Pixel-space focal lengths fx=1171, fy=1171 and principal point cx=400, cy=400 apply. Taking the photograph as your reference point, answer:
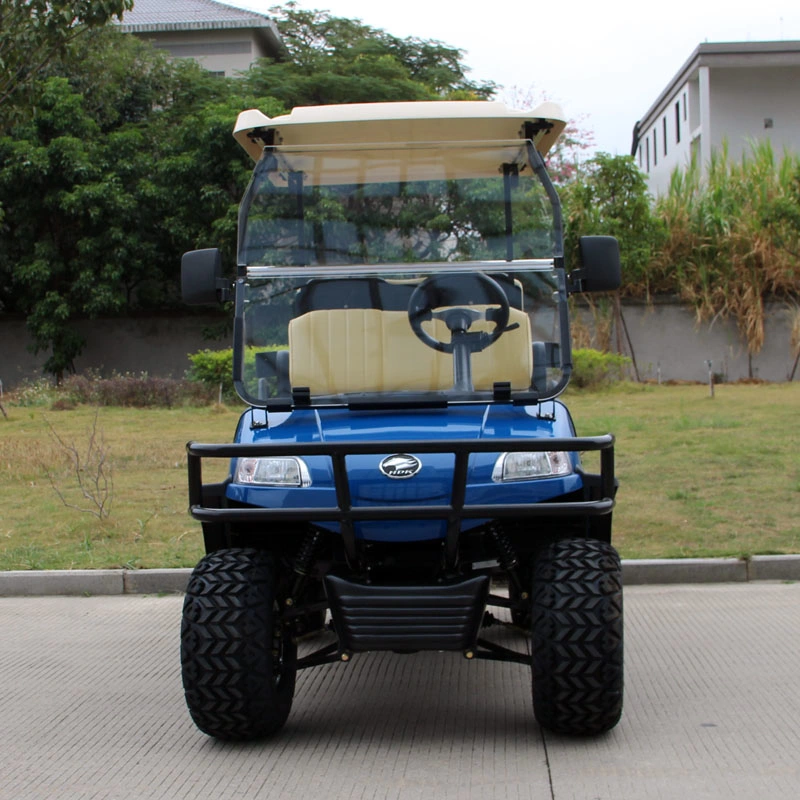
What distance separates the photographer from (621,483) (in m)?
9.91

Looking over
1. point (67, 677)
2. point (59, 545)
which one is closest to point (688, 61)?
point (59, 545)

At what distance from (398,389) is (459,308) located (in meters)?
0.45

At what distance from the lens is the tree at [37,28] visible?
11258 millimetres

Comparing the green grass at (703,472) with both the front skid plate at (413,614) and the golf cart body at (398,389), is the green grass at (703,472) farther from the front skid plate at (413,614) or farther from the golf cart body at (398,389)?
the front skid plate at (413,614)

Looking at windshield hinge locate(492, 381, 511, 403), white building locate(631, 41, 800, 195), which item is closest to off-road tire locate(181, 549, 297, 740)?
windshield hinge locate(492, 381, 511, 403)

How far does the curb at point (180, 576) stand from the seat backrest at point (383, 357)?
269 centimetres

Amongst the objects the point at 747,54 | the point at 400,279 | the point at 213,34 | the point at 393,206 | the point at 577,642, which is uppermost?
the point at 213,34

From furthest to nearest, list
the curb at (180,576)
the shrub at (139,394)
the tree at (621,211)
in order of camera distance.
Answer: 1. the tree at (621,211)
2. the shrub at (139,394)
3. the curb at (180,576)

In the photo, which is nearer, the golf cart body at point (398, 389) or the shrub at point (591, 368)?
the golf cart body at point (398, 389)

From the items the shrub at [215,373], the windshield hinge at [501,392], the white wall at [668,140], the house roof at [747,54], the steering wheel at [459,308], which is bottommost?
the shrub at [215,373]

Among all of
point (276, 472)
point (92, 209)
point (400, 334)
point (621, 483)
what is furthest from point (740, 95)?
point (276, 472)

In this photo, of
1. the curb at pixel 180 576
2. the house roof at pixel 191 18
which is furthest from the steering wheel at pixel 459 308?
the house roof at pixel 191 18

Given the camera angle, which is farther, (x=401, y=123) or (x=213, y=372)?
(x=213, y=372)

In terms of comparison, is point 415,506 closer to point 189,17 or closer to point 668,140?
point 189,17
